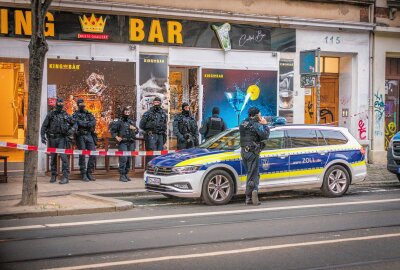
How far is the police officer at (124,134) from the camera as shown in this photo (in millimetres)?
17250

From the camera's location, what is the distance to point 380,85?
23812 millimetres

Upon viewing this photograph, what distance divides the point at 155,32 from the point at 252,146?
287 inches

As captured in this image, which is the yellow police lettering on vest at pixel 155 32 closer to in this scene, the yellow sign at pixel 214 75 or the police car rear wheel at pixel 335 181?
the yellow sign at pixel 214 75

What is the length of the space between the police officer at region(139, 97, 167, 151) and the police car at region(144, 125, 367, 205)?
318 centimetres

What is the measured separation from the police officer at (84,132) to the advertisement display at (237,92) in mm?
4474

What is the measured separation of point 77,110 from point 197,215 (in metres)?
6.21

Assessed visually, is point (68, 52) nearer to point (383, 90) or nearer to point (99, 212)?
point (99, 212)

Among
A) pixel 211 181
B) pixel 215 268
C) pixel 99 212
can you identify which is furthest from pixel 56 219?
pixel 215 268

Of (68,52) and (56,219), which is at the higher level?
(68,52)

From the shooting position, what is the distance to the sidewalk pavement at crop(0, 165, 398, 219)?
477 inches

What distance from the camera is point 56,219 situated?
11.6 m

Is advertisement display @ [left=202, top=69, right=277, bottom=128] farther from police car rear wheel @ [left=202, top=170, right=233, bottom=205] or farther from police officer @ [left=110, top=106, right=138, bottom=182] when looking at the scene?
police car rear wheel @ [left=202, top=170, right=233, bottom=205]

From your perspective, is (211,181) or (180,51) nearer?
(211,181)

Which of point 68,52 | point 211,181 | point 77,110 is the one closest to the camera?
point 211,181
